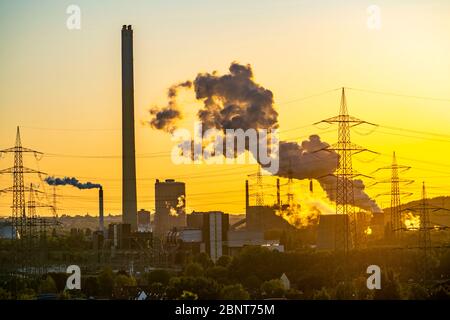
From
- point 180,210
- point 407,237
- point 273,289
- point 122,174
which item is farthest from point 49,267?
point 180,210

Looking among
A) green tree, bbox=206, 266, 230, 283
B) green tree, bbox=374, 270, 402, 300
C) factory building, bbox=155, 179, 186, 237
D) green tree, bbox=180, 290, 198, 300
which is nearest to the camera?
green tree, bbox=374, 270, 402, 300

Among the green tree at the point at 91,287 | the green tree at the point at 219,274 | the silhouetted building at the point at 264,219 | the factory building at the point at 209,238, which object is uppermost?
the silhouetted building at the point at 264,219

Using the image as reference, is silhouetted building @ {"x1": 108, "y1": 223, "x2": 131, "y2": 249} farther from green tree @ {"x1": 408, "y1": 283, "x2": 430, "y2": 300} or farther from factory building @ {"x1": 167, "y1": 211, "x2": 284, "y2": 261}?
green tree @ {"x1": 408, "y1": 283, "x2": 430, "y2": 300}

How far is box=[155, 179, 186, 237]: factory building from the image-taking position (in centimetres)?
14888

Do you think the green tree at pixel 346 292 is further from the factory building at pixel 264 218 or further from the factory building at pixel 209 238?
the factory building at pixel 264 218

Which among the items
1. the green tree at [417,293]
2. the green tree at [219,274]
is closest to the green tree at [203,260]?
the green tree at [219,274]

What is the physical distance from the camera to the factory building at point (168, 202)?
148875mm

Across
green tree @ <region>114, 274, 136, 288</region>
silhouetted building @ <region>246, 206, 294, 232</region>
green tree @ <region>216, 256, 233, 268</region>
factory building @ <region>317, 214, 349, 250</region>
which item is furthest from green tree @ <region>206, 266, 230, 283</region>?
silhouetted building @ <region>246, 206, 294, 232</region>

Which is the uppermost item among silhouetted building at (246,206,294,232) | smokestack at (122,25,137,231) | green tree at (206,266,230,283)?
smokestack at (122,25,137,231)

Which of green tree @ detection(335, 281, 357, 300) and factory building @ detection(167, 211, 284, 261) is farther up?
factory building @ detection(167, 211, 284, 261)

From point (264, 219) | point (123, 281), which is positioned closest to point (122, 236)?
point (264, 219)

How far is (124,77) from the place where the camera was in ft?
350
